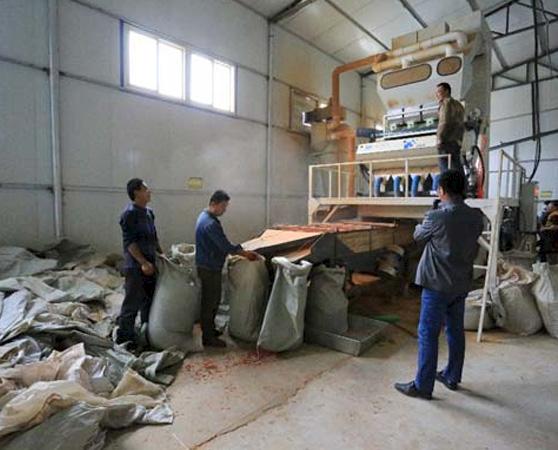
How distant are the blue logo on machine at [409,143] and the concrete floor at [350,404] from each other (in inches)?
111

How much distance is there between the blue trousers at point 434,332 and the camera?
7.26 ft

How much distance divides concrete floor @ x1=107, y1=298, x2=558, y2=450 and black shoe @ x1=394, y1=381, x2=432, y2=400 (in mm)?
43

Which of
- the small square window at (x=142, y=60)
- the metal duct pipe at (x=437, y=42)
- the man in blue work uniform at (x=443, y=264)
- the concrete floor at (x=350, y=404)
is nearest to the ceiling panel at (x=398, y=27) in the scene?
the metal duct pipe at (x=437, y=42)

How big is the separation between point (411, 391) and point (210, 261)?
71.3 inches

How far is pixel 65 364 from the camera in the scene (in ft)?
6.94

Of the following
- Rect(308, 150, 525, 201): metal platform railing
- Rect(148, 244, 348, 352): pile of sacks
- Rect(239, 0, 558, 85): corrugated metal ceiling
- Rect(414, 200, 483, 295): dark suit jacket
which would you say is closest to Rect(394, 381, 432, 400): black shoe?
Rect(414, 200, 483, 295): dark suit jacket

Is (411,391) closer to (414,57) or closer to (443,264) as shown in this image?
(443,264)

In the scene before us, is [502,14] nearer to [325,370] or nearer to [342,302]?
[342,302]

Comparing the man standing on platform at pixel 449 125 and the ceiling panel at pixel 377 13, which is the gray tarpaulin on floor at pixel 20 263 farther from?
the ceiling panel at pixel 377 13

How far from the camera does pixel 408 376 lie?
8.47 ft

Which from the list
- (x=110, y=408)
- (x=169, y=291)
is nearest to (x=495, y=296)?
(x=169, y=291)

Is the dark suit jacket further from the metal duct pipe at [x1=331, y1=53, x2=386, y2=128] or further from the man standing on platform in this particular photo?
the metal duct pipe at [x1=331, y1=53, x2=386, y2=128]

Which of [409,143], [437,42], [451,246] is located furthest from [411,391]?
[437,42]

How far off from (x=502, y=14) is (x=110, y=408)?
8.93 metres
